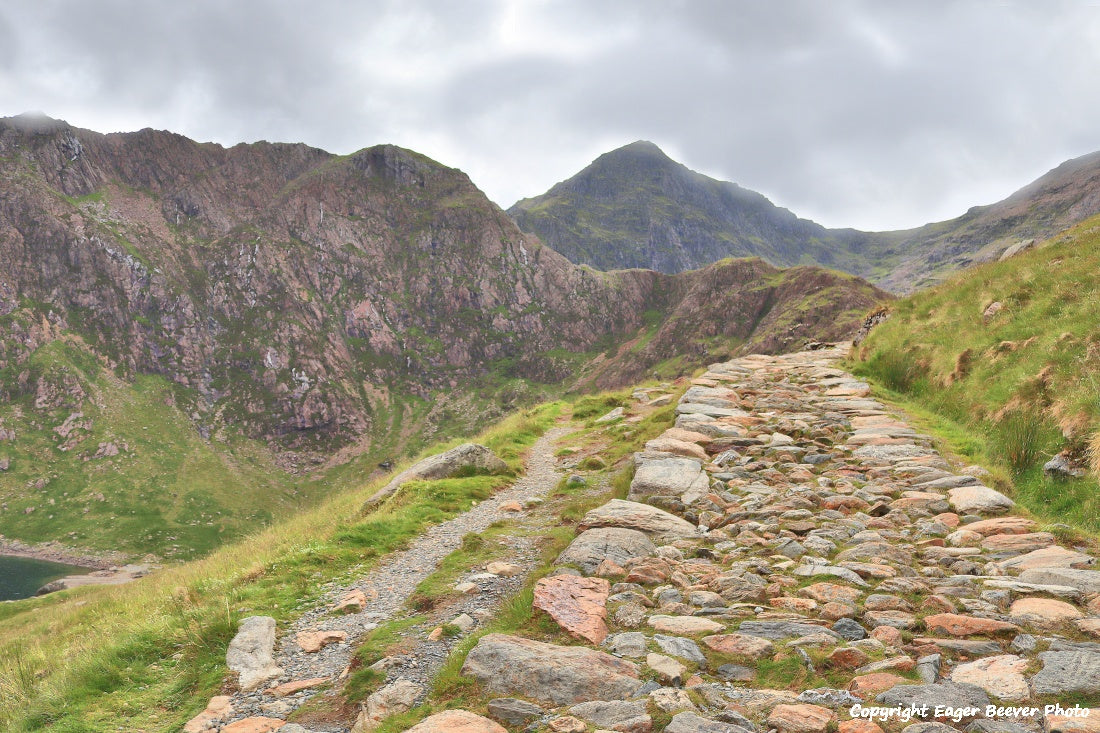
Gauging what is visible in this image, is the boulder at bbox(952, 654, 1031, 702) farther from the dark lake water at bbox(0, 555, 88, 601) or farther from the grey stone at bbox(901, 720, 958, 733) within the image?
the dark lake water at bbox(0, 555, 88, 601)

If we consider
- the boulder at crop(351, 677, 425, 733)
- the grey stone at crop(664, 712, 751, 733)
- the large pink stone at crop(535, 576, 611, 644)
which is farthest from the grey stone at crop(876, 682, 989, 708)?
the boulder at crop(351, 677, 425, 733)

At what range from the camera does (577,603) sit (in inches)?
252

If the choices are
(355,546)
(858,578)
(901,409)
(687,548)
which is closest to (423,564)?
(355,546)

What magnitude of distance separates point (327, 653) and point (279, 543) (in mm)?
7802

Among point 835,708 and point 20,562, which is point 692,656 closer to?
point 835,708

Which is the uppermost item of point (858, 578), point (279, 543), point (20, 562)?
point (858, 578)

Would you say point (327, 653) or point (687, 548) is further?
point (687, 548)

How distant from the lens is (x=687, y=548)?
802cm

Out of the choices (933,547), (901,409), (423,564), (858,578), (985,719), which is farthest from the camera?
(901,409)

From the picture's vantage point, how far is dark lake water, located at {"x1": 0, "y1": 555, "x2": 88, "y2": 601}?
13988 centimetres

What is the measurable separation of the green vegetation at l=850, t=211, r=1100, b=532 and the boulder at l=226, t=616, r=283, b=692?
11530 millimetres

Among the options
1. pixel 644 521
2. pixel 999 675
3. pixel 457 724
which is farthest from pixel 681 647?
pixel 644 521

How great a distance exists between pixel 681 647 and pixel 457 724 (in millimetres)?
Answer: 2204

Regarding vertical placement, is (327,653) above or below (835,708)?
below
